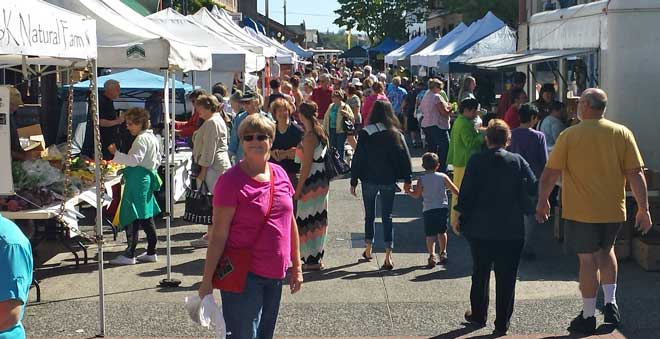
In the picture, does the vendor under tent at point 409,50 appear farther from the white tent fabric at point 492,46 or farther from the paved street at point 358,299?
the paved street at point 358,299

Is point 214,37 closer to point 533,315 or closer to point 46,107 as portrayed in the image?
point 46,107

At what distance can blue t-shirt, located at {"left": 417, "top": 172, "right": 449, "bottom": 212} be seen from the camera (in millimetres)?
9906

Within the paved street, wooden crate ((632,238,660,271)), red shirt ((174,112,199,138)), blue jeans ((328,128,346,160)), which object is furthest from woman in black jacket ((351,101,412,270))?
blue jeans ((328,128,346,160))

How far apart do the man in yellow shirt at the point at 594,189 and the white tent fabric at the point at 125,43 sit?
344cm

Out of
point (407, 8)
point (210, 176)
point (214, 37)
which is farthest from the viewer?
point (407, 8)

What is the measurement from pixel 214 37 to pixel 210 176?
709cm

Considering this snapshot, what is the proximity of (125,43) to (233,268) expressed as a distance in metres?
3.65

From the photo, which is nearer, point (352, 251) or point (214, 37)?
point (352, 251)

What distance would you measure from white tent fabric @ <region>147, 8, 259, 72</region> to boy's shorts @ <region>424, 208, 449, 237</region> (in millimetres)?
7499

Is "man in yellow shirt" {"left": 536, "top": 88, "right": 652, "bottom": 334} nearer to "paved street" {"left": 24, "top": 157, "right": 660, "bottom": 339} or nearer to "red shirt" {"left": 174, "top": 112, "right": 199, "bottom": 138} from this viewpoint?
"paved street" {"left": 24, "top": 157, "right": 660, "bottom": 339}

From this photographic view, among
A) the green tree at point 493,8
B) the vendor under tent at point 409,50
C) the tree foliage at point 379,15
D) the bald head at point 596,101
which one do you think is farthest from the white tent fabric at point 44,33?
the tree foliage at point 379,15

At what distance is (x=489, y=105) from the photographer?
23.7 m

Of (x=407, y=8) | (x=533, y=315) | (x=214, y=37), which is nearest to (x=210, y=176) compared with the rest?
(x=533, y=315)

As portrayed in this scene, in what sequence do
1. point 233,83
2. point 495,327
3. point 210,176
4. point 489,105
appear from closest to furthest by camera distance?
point 495,327
point 210,176
point 233,83
point 489,105
